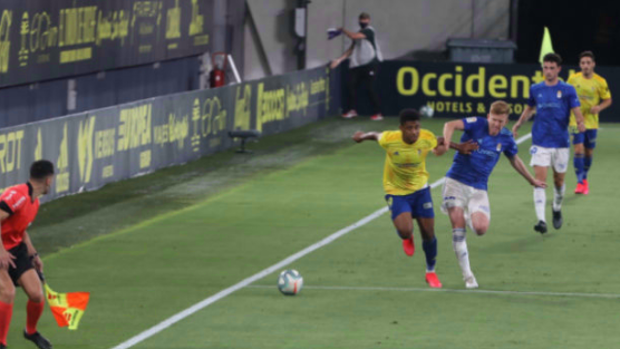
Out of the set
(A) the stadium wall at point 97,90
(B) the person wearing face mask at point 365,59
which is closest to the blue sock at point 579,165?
(A) the stadium wall at point 97,90

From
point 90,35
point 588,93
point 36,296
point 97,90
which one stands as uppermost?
point 90,35

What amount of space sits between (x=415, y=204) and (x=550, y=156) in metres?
4.55

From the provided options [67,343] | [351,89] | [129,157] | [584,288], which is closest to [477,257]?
[584,288]

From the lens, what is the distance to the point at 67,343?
12211mm

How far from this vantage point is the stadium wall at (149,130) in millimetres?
20375

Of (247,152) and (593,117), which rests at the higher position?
(593,117)

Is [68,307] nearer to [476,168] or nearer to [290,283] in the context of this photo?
[290,283]

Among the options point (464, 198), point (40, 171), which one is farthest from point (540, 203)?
point (40, 171)

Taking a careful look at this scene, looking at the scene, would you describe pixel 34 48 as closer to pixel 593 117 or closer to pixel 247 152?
pixel 247 152

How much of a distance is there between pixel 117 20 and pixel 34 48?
365cm

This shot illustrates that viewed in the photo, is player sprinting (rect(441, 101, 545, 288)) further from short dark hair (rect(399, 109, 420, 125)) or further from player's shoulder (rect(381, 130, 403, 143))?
short dark hair (rect(399, 109, 420, 125))

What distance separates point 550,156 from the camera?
18781 millimetres

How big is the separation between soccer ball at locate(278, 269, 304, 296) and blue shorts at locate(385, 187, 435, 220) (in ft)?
4.20

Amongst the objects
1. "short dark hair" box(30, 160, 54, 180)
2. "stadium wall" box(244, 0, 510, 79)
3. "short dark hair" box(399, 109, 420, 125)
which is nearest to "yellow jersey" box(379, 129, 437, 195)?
"short dark hair" box(399, 109, 420, 125)
